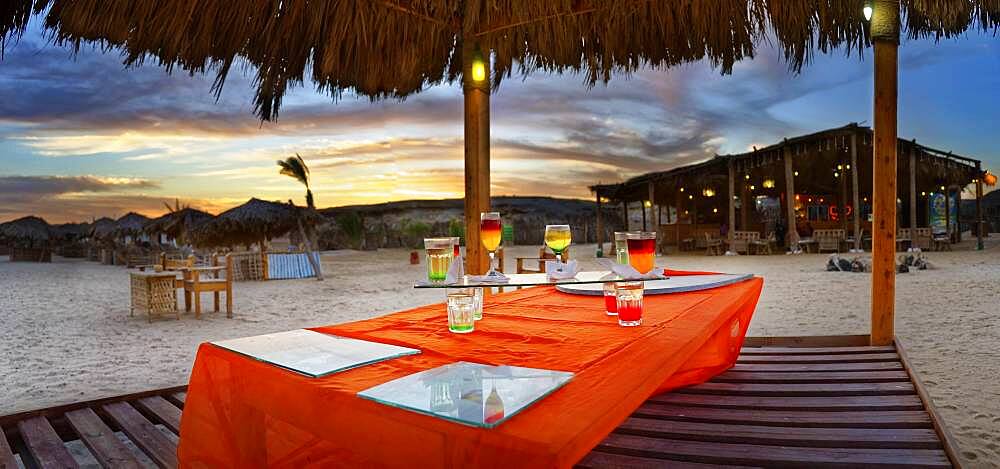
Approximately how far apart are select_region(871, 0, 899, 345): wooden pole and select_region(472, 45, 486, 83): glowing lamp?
8.33ft

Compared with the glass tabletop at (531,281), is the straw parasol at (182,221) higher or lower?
higher

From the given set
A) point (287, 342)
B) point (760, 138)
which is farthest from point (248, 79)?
point (760, 138)

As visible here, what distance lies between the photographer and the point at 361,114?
13688 millimetres

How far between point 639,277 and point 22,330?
346 inches

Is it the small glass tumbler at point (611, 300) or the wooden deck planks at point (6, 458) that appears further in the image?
the wooden deck planks at point (6, 458)

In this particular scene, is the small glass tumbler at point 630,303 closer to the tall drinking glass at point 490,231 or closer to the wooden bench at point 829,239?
the tall drinking glass at point 490,231

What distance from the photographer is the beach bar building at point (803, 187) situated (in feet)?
54.9

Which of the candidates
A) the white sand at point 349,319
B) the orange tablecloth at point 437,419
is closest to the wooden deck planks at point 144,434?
the orange tablecloth at point 437,419

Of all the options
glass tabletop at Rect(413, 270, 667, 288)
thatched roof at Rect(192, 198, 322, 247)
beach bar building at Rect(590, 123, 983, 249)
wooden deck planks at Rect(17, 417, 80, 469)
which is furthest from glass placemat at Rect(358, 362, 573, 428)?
beach bar building at Rect(590, 123, 983, 249)

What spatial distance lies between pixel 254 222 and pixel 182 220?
4297 mm

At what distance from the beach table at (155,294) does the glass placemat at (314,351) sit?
7404mm

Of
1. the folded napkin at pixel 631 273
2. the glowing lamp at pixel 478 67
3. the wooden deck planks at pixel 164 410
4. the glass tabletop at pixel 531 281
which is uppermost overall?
the glowing lamp at pixel 478 67

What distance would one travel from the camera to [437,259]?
60.5 inches

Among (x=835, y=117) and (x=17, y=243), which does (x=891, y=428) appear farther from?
(x=17, y=243)
